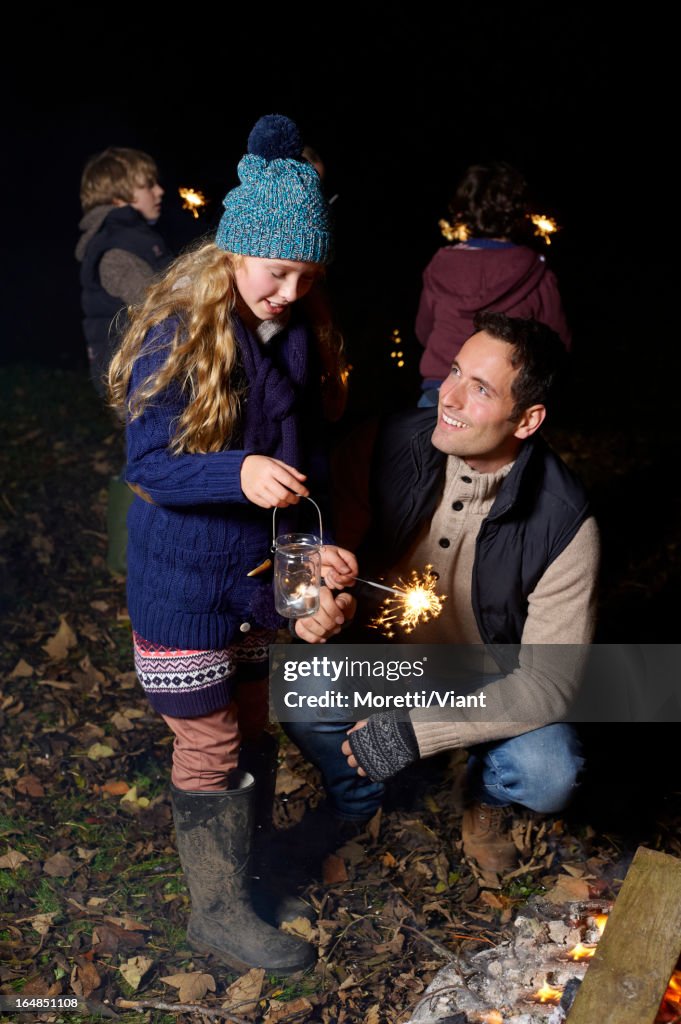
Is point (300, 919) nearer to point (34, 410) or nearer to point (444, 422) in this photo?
point (444, 422)

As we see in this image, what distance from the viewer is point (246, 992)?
3070 millimetres

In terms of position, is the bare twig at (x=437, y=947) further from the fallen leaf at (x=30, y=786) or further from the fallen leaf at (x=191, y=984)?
the fallen leaf at (x=30, y=786)

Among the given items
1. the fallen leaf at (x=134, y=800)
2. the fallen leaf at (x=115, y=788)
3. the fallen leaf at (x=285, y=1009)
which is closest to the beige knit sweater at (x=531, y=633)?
the fallen leaf at (x=285, y=1009)

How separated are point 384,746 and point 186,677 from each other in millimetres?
697

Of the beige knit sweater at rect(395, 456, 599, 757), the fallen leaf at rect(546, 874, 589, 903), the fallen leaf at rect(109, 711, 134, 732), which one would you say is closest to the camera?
the beige knit sweater at rect(395, 456, 599, 757)

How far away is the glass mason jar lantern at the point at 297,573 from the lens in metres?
2.63

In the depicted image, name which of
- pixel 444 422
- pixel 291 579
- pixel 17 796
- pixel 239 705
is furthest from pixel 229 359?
pixel 17 796

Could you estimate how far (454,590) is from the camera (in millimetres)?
3438

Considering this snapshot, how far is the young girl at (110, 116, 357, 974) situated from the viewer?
255 cm

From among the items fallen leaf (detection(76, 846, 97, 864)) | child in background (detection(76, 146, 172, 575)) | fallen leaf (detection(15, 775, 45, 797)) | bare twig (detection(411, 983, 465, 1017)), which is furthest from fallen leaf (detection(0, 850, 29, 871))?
child in background (detection(76, 146, 172, 575))

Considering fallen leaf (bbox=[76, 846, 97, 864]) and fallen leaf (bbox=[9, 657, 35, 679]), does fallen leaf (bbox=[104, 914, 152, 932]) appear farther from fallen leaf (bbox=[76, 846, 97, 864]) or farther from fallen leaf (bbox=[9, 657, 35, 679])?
fallen leaf (bbox=[9, 657, 35, 679])

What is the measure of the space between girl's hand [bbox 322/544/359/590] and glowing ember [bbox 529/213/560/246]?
2838 mm

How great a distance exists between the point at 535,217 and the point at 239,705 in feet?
10.0

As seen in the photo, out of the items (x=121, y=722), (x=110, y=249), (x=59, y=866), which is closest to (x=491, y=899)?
(x=59, y=866)
